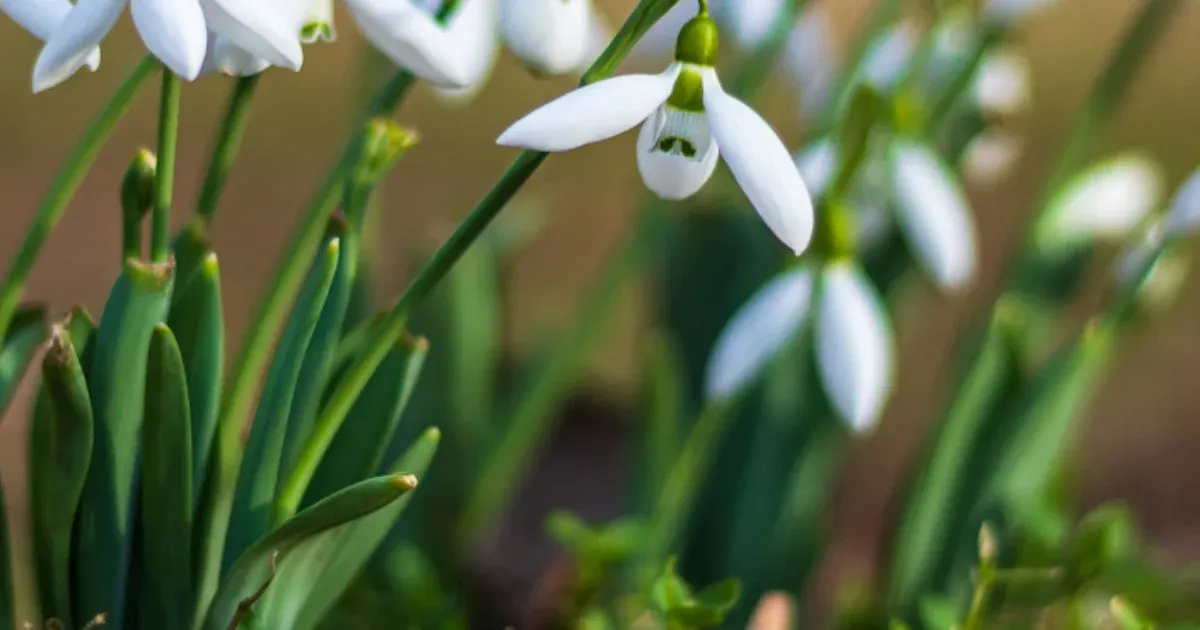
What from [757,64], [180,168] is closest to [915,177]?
[757,64]

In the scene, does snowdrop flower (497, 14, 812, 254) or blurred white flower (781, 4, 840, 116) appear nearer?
snowdrop flower (497, 14, 812, 254)

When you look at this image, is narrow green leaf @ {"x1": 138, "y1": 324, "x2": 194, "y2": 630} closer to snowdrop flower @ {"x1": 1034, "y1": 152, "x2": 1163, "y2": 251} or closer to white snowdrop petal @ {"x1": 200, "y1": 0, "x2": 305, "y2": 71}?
white snowdrop petal @ {"x1": 200, "y1": 0, "x2": 305, "y2": 71}

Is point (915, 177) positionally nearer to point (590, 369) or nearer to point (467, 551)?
point (467, 551)

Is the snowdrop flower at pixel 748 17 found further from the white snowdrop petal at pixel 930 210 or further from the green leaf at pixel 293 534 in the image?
the green leaf at pixel 293 534

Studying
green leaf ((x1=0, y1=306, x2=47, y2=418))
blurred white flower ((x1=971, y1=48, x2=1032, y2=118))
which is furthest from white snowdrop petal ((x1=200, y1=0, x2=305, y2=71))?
blurred white flower ((x1=971, y1=48, x2=1032, y2=118))

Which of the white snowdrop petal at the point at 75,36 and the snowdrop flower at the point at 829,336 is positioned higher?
the white snowdrop petal at the point at 75,36

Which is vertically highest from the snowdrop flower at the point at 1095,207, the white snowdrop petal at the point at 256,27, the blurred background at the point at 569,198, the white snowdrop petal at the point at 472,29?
the white snowdrop petal at the point at 256,27

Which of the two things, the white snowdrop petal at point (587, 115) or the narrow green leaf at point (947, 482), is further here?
the narrow green leaf at point (947, 482)

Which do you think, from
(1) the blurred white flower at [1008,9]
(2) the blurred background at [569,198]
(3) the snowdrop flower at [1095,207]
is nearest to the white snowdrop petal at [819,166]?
(1) the blurred white flower at [1008,9]
